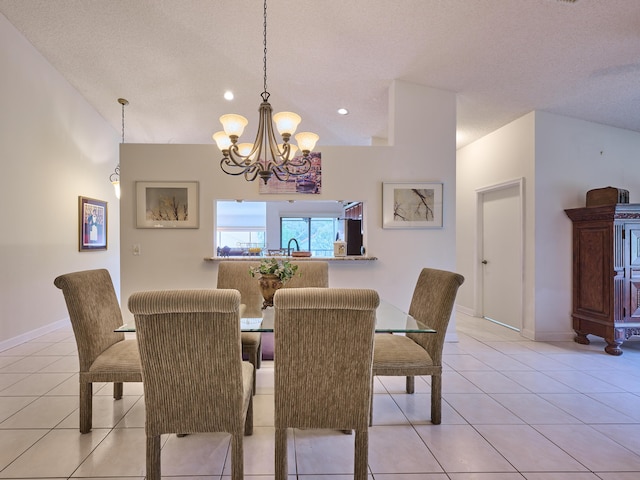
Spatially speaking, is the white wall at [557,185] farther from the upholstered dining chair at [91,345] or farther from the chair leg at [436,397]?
the upholstered dining chair at [91,345]

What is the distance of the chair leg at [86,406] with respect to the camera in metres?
1.94

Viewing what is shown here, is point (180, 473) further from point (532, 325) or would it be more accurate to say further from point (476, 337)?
point (532, 325)

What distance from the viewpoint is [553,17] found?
8.23 ft

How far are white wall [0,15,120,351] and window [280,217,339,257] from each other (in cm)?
511

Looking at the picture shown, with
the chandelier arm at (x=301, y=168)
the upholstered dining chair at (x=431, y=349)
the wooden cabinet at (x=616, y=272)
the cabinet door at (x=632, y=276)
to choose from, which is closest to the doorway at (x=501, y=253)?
the wooden cabinet at (x=616, y=272)

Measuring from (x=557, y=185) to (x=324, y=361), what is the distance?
3.79 meters

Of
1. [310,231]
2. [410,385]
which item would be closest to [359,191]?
[410,385]

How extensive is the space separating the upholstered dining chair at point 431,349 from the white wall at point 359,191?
5.45ft

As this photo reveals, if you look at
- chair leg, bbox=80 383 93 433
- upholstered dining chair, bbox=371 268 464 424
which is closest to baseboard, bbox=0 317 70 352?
chair leg, bbox=80 383 93 433

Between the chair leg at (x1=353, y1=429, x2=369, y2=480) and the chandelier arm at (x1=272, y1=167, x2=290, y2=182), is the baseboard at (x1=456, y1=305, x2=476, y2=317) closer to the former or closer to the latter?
the chandelier arm at (x1=272, y1=167, x2=290, y2=182)

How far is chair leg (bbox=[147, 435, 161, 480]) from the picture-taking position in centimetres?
144

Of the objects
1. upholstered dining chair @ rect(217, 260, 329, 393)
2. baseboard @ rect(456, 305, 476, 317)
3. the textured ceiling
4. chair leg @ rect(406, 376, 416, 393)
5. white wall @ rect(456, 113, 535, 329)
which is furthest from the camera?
baseboard @ rect(456, 305, 476, 317)

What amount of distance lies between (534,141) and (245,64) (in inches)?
134

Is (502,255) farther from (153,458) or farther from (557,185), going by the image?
(153,458)
